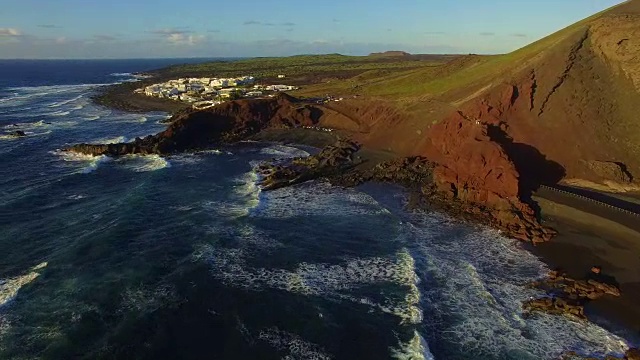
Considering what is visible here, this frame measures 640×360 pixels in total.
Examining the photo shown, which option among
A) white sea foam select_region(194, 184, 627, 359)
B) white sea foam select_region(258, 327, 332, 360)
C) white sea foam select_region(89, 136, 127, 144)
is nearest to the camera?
white sea foam select_region(258, 327, 332, 360)

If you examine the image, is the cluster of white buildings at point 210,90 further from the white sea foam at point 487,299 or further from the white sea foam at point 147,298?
the white sea foam at point 147,298

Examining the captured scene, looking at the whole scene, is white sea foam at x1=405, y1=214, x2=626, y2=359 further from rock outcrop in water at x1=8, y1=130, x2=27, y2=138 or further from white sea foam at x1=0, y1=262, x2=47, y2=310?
rock outcrop in water at x1=8, y1=130, x2=27, y2=138

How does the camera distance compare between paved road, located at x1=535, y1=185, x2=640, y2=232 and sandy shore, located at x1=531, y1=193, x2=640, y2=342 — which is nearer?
sandy shore, located at x1=531, y1=193, x2=640, y2=342

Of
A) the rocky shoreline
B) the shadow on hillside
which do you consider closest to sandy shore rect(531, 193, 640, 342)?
the rocky shoreline

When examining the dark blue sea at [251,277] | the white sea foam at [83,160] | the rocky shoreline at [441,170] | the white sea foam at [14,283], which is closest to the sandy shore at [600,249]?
the rocky shoreline at [441,170]

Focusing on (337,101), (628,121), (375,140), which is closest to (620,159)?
(628,121)

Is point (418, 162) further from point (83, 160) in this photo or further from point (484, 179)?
point (83, 160)
